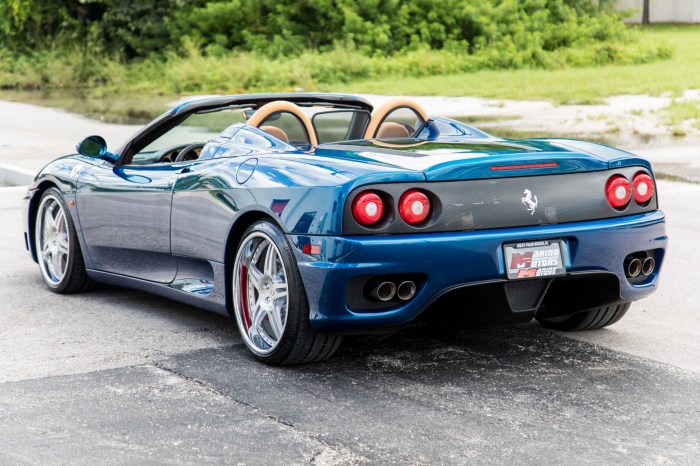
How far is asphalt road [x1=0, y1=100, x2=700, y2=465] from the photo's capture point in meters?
4.19

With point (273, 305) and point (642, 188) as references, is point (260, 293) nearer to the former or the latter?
point (273, 305)

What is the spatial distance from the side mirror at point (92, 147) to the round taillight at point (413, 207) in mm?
2536

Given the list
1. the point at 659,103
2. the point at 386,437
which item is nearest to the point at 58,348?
the point at 386,437

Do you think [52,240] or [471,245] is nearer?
[471,245]

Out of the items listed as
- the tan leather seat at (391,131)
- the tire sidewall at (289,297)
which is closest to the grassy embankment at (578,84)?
the tan leather seat at (391,131)

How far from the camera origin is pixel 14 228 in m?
9.74

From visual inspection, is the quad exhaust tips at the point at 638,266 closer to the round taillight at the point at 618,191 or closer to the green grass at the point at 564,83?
the round taillight at the point at 618,191

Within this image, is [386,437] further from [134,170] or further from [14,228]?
[14,228]

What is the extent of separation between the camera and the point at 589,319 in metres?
5.95

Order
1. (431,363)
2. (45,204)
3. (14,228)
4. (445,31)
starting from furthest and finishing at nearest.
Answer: (445,31) < (14,228) < (45,204) < (431,363)

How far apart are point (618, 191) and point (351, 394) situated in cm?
154

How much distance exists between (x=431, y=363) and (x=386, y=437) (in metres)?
1.10

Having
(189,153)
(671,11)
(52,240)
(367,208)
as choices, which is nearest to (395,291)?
(367,208)

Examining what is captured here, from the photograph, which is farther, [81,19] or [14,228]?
[81,19]
